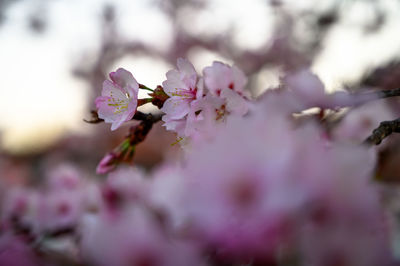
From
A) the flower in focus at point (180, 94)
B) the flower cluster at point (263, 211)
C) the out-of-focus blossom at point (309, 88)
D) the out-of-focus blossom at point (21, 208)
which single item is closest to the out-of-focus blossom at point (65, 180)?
the out-of-focus blossom at point (21, 208)

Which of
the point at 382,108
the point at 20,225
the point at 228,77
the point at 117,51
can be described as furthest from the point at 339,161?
the point at 117,51

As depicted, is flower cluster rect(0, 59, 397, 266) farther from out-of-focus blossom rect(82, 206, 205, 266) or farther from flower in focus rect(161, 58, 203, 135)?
flower in focus rect(161, 58, 203, 135)

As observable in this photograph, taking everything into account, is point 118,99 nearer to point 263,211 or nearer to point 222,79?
point 222,79

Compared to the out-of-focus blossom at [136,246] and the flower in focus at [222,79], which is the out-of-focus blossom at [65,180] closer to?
the flower in focus at [222,79]

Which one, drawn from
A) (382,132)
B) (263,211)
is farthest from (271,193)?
(382,132)

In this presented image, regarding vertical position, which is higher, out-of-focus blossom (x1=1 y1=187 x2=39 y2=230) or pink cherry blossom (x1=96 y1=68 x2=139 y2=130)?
out-of-focus blossom (x1=1 y1=187 x2=39 y2=230)

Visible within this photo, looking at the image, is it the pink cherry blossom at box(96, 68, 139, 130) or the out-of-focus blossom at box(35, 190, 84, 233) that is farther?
the out-of-focus blossom at box(35, 190, 84, 233)

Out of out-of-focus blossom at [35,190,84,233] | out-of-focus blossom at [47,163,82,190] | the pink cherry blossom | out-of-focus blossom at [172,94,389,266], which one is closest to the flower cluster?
out-of-focus blossom at [172,94,389,266]
